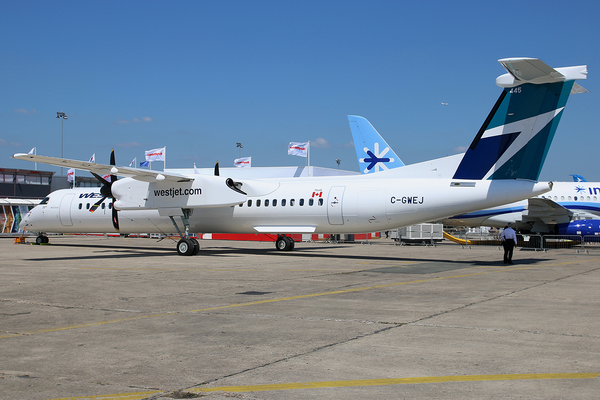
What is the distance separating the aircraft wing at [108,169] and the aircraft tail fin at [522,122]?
11.8 m

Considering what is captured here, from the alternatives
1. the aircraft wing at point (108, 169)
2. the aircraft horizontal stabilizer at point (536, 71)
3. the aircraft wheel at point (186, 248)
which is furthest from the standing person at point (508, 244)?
the aircraft wing at point (108, 169)

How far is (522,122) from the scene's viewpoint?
1692 cm

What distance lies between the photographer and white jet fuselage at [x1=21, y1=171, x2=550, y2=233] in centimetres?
1766

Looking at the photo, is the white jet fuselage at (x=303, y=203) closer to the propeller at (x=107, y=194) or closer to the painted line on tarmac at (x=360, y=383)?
the propeller at (x=107, y=194)

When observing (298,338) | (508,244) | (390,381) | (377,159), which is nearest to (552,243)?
(377,159)

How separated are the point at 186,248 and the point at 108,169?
451cm

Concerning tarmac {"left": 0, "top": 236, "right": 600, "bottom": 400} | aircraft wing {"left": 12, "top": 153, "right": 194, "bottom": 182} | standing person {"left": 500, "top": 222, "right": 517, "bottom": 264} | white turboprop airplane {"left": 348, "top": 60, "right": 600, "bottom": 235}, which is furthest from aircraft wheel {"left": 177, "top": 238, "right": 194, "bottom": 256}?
white turboprop airplane {"left": 348, "top": 60, "right": 600, "bottom": 235}

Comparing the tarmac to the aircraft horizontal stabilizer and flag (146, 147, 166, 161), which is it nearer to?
the aircraft horizontal stabilizer

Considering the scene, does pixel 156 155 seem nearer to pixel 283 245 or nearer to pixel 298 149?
pixel 298 149

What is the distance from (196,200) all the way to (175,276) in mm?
8137

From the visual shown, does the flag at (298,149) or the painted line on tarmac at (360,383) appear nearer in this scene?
the painted line on tarmac at (360,383)

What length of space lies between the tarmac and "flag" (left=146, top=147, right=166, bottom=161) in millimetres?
33817

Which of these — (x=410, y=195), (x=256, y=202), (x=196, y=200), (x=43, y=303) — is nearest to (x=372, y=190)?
(x=410, y=195)

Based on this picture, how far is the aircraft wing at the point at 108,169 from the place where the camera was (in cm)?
1892
